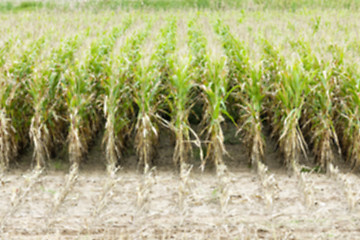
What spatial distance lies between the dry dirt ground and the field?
0.7 inches

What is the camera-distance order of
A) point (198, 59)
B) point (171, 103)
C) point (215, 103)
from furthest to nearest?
point (198, 59), point (171, 103), point (215, 103)

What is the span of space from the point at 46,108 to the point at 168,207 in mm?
2398

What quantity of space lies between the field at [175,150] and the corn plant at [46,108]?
0.8 inches

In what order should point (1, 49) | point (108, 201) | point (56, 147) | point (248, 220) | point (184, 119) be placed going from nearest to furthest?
point (248, 220)
point (108, 201)
point (184, 119)
point (56, 147)
point (1, 49)

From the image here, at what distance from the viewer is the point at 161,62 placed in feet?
23.6

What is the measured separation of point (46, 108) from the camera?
626 cm

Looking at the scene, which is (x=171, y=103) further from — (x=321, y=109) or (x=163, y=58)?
(x=321, y=109)

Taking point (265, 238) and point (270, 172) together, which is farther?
point (270, 172)

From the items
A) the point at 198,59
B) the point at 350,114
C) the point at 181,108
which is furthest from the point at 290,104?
the point at 198,59

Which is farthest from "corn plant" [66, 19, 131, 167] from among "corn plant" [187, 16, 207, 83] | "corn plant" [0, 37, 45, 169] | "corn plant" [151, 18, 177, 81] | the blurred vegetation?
the blurred vegetation

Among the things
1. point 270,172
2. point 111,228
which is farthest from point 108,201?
point 270,172

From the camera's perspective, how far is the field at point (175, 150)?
4793 millimetres

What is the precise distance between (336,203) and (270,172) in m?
1.20

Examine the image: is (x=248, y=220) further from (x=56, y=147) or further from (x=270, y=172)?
(x=56, y=147)
